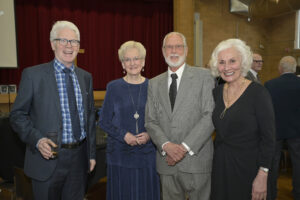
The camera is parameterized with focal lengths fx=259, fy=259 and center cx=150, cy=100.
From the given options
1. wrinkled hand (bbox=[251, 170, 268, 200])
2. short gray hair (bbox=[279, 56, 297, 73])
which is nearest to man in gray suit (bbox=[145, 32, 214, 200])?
wrinkled hand (bbox=[251, 170, 268, 200])

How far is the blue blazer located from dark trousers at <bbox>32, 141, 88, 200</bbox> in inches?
98.5

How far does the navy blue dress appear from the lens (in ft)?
6.86

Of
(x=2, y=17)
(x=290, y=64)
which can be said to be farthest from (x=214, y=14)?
(x=2, y=17)

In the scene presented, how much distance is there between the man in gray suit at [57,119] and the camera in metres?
1.60

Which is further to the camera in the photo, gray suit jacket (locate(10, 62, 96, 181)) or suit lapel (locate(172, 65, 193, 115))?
suit lapel (locate(172, 65, 193, 115))

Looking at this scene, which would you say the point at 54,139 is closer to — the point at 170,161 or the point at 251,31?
the point at 170,161

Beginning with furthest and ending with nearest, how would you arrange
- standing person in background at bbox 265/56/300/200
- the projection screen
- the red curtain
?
the red curtain → the projection screen → standing person in background at bbox 265/56/300/200

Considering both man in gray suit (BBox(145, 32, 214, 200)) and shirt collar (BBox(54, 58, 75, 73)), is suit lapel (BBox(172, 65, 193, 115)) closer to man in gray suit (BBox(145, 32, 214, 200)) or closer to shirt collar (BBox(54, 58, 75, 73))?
man in gray suit (BBox(145, 32, 214, 200))

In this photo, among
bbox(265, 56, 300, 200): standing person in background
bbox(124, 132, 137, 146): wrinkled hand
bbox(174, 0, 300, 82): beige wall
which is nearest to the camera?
bbox(124, 132, 137, 146): wrinkled hand

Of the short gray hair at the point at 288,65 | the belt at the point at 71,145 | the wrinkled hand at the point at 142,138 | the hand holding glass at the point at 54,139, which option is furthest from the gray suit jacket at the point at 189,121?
the short gray hair at the point at 288,65

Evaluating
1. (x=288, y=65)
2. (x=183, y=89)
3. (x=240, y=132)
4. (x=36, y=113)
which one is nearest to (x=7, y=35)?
(x=36, y=113)

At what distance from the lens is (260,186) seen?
5.11 ft

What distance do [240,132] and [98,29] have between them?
6.27 metres

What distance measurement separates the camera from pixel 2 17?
203 inches
